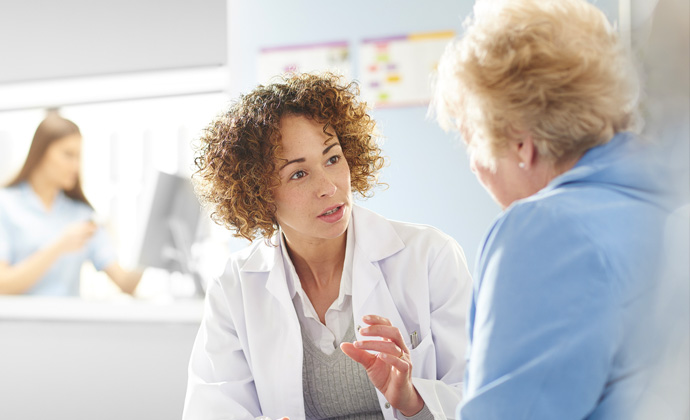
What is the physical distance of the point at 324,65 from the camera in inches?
111

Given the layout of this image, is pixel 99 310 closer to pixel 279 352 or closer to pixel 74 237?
pixel 74 237

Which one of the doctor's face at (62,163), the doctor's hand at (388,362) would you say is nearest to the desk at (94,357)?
the doctor's face at (62,163)

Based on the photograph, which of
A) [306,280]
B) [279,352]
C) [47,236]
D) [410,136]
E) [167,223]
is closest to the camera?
[279,352]

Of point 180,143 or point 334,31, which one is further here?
point 180,143

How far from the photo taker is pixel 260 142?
1659mm

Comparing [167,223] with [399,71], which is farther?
[399,71]

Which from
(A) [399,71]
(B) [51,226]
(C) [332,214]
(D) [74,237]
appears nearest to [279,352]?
Result: (C) [332,214]

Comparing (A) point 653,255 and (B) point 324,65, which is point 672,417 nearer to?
(A) point 653,255

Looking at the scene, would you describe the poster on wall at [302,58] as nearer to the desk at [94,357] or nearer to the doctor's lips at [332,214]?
the desk at [94,357]

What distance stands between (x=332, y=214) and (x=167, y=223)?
1.21 meters

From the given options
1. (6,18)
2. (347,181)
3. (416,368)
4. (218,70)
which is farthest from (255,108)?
(6,18)

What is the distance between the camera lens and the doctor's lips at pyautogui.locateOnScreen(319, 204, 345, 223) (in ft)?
5.27

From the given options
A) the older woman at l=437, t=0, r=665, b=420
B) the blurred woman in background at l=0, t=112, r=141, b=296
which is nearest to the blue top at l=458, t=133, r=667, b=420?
the older woman at l=437, t=0, r=665, b=420

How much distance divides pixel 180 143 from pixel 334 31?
94 centimetres
